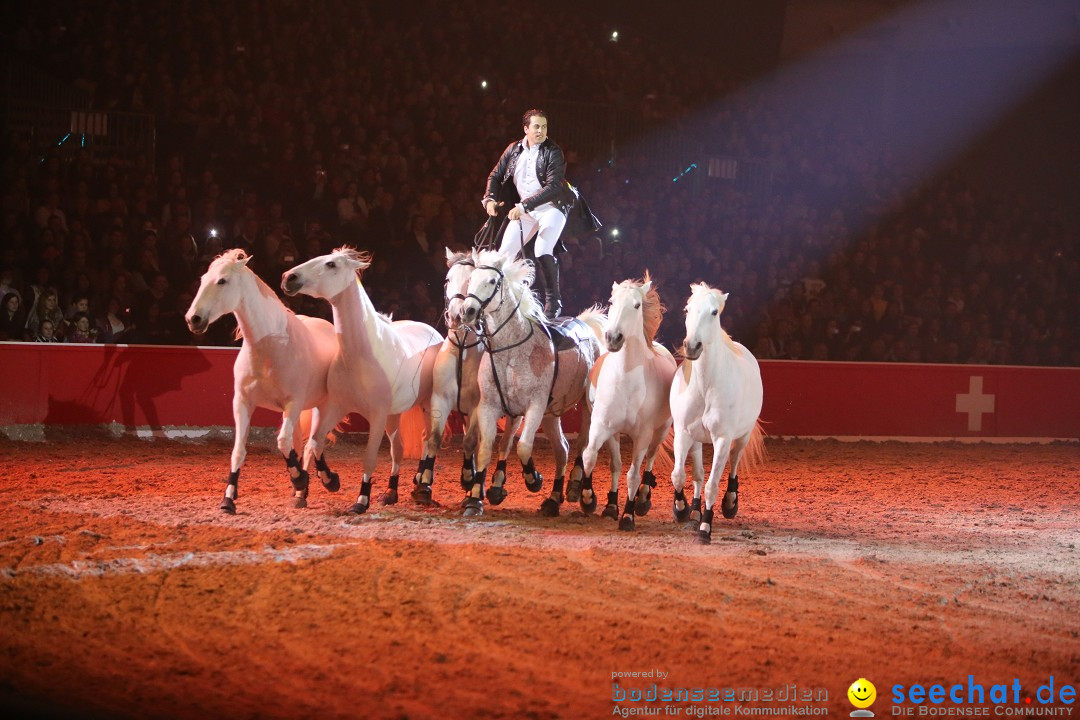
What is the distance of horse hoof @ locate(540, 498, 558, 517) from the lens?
8.66 m

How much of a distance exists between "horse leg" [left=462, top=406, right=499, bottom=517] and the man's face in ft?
8.97

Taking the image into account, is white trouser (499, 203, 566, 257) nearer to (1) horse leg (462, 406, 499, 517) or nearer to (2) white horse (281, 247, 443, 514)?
(2) white horse (281, 247, 443, 514)

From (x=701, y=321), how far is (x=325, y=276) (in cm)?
304

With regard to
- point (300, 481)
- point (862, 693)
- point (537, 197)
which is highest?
point (537, 197)

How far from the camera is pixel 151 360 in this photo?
12852 millimetres

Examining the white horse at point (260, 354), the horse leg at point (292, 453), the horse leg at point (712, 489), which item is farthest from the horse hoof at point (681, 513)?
the white horse at point (260, 354)

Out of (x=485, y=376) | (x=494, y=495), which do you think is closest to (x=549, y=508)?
(x=494, y=495)

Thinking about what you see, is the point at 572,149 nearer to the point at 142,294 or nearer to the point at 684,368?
the point at 142,294

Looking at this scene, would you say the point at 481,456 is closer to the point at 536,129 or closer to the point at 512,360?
the point at 512,360

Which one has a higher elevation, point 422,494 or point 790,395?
point 790,395

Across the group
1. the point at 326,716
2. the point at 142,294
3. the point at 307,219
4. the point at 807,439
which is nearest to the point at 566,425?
the point at 807,439

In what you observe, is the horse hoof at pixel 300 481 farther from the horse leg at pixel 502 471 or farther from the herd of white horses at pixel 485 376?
the horse leg at pixel 502 471

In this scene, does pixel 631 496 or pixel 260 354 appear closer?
pixel 260 354

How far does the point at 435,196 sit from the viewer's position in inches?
647
